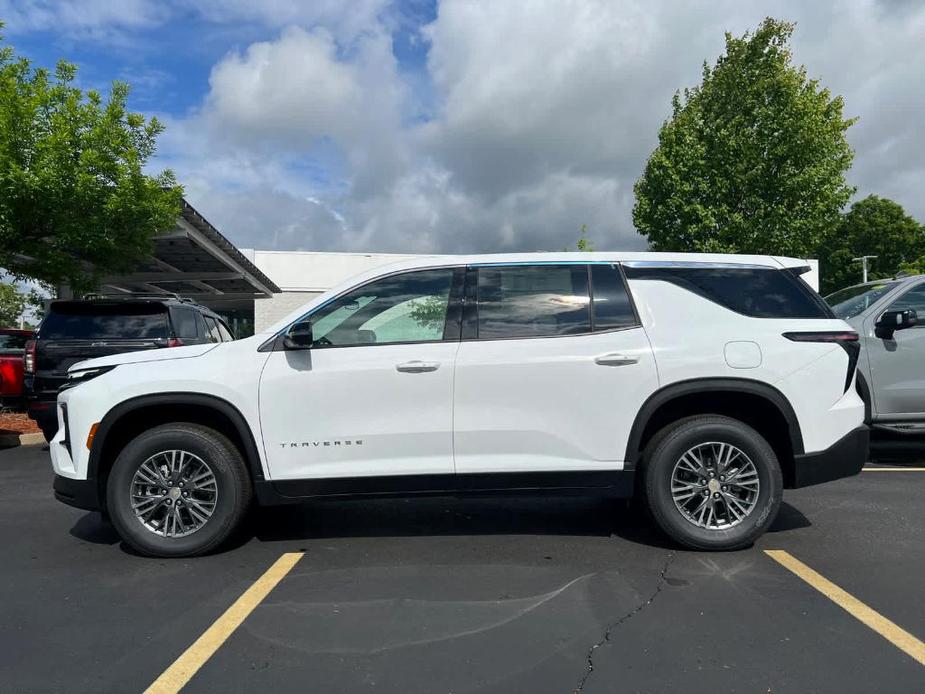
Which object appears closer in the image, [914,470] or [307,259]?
[914,470]


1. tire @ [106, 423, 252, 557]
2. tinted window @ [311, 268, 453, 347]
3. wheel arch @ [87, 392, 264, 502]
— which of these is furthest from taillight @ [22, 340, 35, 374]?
tinted window @ [311, 268, 453, 347]

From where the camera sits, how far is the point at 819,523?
203 inches

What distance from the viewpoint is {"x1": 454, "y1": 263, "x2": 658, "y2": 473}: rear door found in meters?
4.29

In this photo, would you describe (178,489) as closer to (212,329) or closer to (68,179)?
(212,329)

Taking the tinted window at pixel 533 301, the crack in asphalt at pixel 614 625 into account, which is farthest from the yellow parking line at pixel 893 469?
the tinted window at pixel 533 301

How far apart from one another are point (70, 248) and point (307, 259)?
30120 millimetres

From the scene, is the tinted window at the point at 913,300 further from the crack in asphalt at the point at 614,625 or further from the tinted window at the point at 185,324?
the tinted window at the point at 185,324

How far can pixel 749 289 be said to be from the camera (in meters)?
4.58

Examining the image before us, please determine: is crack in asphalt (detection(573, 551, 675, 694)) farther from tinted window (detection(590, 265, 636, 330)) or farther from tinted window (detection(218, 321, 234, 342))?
tinted window (detection(218, 321, 234, 342))

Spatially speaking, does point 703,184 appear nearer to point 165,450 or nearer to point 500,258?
point 500,258

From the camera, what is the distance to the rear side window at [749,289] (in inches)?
178

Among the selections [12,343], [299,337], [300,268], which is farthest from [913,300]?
[300,268]

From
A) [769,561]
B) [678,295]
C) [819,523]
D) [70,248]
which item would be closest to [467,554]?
[769,561]

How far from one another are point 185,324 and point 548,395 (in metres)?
5.96
